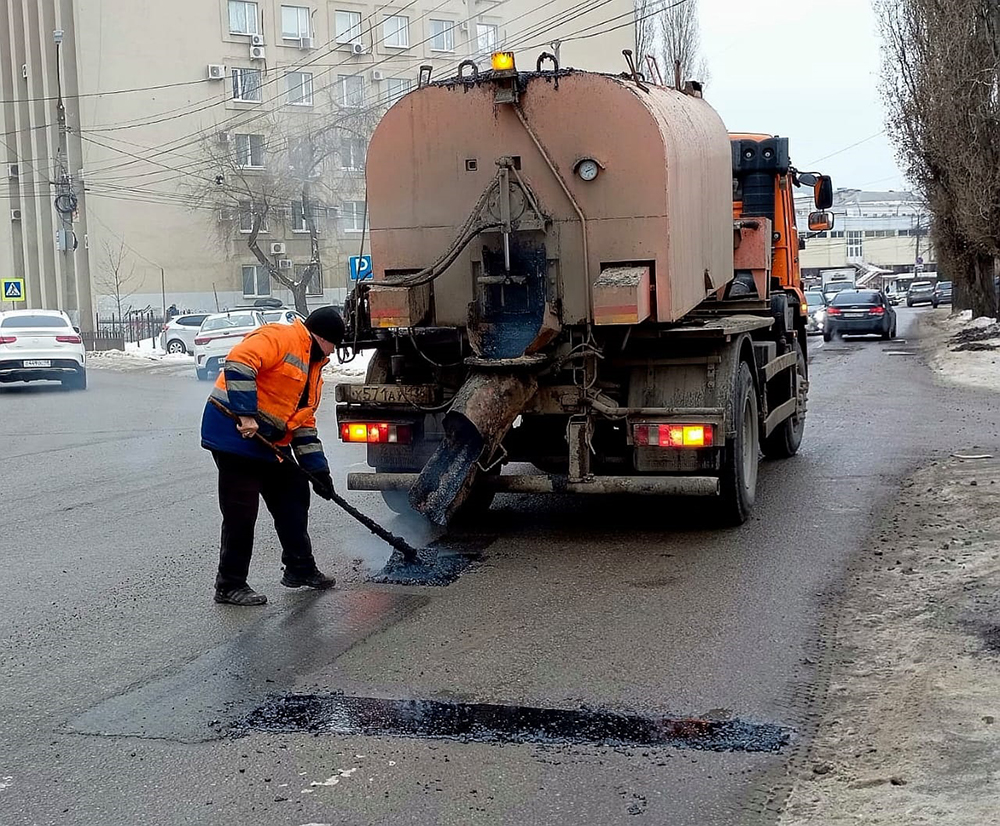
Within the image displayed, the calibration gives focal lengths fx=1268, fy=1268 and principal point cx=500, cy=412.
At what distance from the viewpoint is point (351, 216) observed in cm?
4847

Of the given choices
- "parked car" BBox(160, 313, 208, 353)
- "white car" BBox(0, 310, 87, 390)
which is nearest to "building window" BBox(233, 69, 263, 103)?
"parked car" BBox(160, 313, 208, 353)

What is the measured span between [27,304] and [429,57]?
20.3 meters

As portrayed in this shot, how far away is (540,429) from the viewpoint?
339 inches

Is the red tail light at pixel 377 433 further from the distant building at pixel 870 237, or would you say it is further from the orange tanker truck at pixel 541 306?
the distant building at pixel 870 237

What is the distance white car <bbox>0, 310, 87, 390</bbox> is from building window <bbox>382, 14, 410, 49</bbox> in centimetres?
3143

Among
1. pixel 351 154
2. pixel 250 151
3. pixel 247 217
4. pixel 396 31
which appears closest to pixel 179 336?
pixel 351 154

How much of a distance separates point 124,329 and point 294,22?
1499cm

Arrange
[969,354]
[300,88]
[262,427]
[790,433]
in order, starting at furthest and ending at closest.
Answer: [300,88], [969,354], [790,433], [262,427]

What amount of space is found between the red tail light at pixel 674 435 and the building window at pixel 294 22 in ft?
155

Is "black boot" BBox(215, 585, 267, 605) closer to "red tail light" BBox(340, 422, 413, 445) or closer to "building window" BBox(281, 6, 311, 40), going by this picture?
"red tail light" BBox(340, 422, 413, 445)

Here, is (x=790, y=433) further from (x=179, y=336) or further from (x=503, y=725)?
(x=179, y=336)

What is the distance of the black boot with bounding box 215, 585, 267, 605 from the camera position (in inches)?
263

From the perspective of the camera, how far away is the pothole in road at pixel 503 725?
461 cm

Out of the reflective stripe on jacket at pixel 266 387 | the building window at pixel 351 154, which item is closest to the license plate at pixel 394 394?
the reflective stripe on jacket at pixel 266 387
